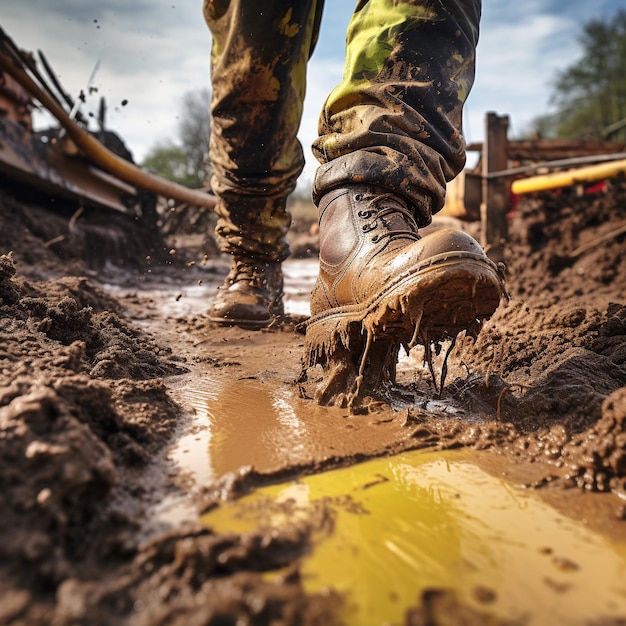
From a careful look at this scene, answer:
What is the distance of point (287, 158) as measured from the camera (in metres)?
2.39

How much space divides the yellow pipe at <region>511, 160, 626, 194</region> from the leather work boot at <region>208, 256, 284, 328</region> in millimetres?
2191

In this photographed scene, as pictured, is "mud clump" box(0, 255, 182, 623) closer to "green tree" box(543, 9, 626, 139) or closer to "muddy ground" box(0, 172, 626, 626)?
"muddy ground" box(0, 172, 626, 626)

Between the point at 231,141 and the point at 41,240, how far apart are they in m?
2.90

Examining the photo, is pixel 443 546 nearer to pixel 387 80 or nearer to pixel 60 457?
pixel 60 457

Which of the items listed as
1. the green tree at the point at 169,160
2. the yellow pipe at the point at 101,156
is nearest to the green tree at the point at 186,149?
the green tree at the point at 169,160

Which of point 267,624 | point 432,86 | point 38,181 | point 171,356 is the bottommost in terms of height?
point 267,624

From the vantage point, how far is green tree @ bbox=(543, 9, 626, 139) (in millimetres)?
19672

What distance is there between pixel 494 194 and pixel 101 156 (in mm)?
3490

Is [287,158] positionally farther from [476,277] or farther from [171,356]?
[476,277]

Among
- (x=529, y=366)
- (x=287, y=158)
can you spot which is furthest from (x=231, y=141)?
(x=529, y=366)

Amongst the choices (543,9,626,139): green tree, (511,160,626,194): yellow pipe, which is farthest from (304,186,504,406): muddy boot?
(543,9,626,139): green tree

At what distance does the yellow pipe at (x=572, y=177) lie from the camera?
3242 millimetres

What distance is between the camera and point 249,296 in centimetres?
241

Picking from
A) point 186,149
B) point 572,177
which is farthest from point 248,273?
point 186,149
